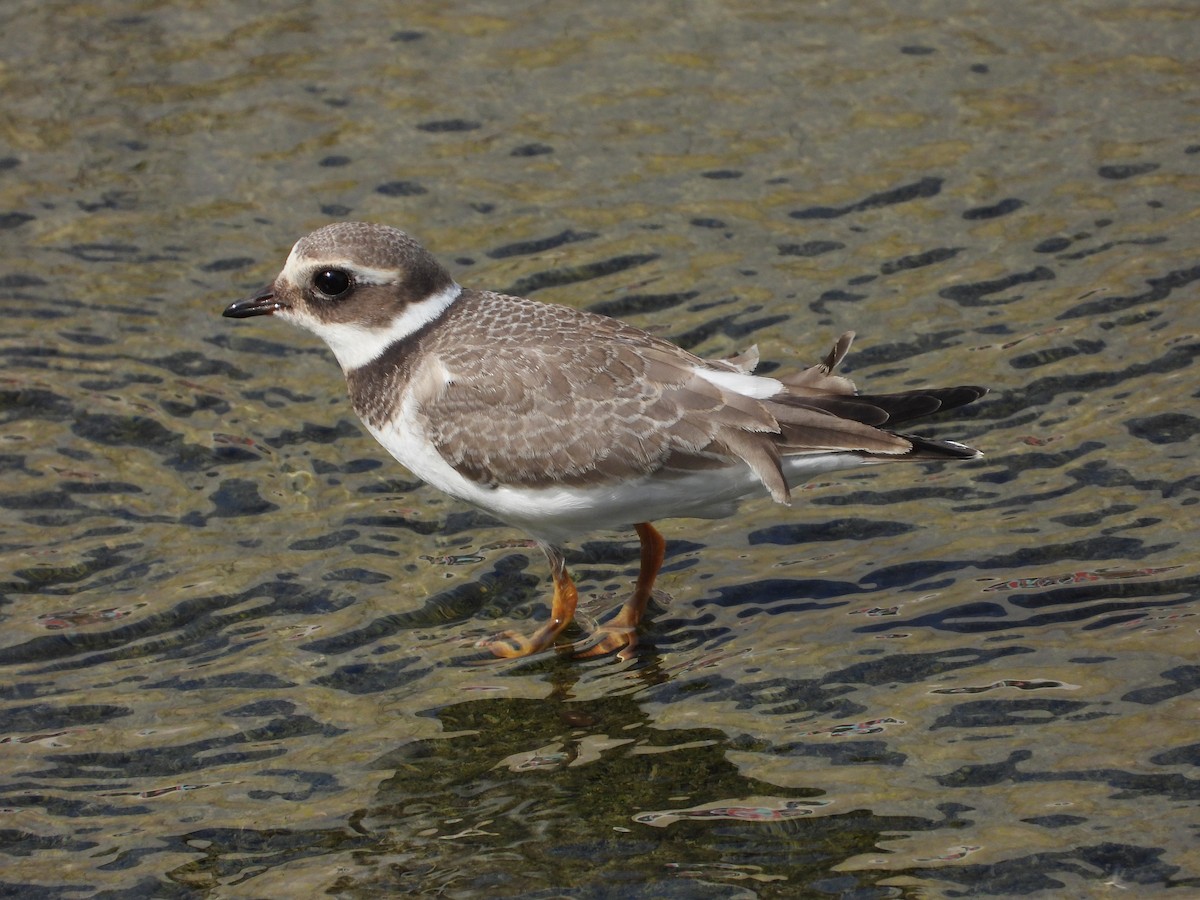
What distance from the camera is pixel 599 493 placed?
8.73m

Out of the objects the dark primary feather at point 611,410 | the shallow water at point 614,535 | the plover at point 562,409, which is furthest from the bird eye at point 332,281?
the shallow water at point 614,535

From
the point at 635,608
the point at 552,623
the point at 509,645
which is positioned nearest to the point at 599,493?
the point at 635,608

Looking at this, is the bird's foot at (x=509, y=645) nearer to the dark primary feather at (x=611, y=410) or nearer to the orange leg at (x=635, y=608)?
the orange leg at (x=635, y=608)

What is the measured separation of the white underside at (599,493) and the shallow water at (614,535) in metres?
0.87

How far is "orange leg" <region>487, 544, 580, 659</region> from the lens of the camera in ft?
30.8

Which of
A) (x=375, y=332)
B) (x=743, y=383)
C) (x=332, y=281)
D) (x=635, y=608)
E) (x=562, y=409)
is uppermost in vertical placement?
(x=332, y=281)

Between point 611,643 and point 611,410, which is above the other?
point 611,410

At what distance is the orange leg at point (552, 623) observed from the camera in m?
9.38

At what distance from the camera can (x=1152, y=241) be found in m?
12.3

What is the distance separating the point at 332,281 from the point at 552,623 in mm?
2513

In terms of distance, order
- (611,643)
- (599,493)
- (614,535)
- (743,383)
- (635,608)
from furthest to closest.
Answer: (614,535)
(635,608)
(611,643)
(743,383)
(599,493)

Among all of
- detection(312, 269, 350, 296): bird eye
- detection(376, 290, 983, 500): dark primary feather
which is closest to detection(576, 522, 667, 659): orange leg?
detection(376, 290, 983, 500): dark primary feather

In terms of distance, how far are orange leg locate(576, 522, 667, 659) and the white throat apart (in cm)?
185

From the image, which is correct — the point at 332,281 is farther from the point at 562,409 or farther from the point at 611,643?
the point at 611,643
